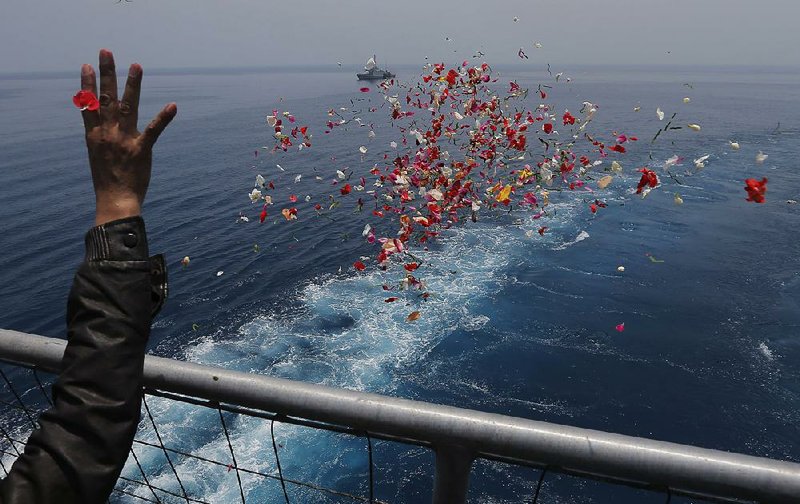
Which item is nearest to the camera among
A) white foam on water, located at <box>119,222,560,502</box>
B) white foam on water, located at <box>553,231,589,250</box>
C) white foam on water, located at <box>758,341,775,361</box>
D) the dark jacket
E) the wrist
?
the dark jacket

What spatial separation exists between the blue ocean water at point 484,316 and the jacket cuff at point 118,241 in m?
14.1

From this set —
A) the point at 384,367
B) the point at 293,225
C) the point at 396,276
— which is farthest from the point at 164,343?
the point at 293,225

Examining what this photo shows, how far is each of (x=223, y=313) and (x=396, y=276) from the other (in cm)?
972

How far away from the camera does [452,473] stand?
206 centimetres

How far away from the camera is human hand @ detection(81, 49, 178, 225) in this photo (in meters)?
2.07

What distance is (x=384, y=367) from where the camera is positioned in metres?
19.6

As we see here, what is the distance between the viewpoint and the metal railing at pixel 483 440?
5.66 feet

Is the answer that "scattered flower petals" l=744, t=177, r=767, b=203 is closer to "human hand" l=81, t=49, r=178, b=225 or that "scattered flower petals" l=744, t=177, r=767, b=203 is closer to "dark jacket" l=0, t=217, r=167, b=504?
"human hand" l=81, t=49, r=178, b=225

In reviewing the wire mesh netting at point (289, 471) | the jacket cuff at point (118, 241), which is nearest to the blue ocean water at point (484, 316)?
the wire mesh netting at point (289, 471)

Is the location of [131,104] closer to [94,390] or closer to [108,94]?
[108,94]

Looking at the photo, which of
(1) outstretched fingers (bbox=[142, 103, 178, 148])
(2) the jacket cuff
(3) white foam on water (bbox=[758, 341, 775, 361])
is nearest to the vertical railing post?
(2) the jacket cuff

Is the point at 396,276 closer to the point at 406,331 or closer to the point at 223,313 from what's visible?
the point at 406,331

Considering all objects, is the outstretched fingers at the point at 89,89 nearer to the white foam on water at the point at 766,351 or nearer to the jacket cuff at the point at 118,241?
the jacket cuff at the point at 118,241

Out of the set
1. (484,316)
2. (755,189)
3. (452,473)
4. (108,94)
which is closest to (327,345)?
(484,316)
